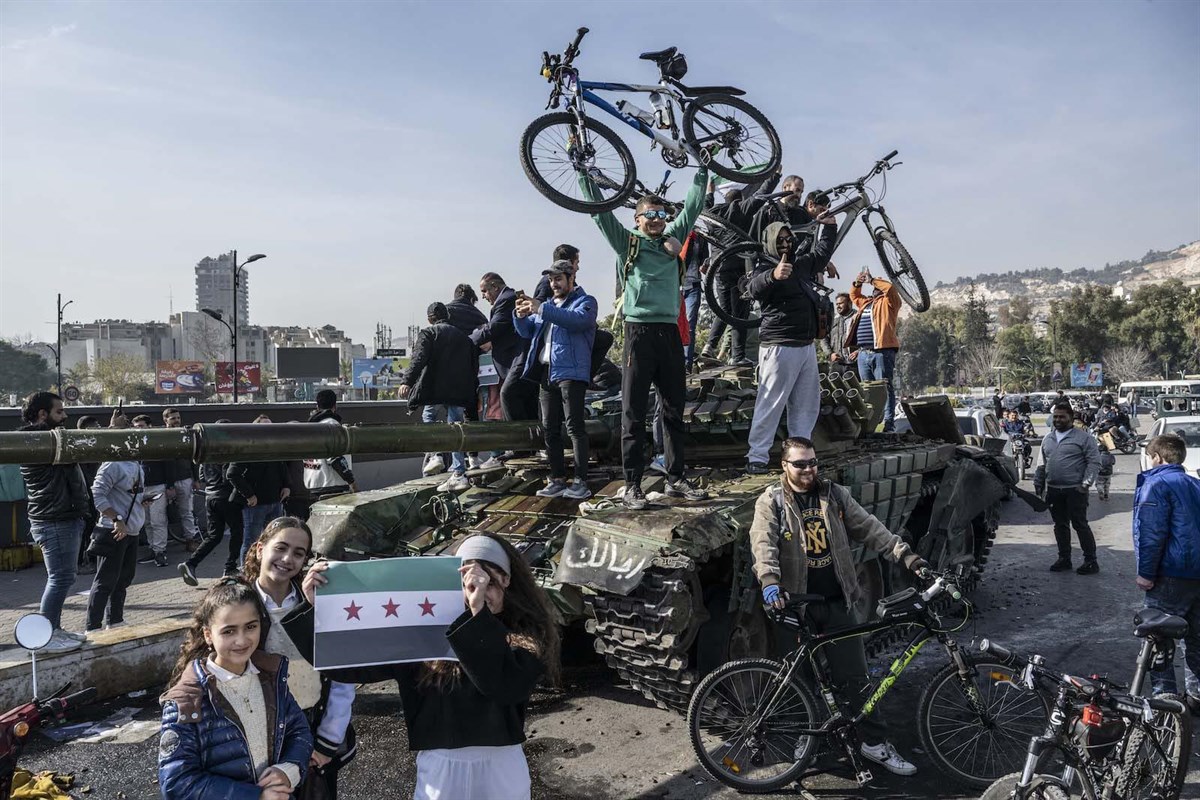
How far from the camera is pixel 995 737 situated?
194 inches

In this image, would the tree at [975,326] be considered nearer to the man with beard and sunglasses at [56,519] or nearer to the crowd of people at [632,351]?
the crowd of people at [632,351]

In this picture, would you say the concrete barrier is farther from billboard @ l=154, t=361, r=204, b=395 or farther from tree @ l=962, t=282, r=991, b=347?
tree @ l=962, t=282, r=991, b=347

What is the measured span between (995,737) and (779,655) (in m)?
1.35

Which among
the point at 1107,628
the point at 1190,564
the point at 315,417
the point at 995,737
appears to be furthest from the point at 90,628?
the point at 1107,628

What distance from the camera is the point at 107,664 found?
645 centimetres

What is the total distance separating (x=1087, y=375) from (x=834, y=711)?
64136 mm

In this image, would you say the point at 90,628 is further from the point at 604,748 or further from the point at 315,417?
the point at 604,748

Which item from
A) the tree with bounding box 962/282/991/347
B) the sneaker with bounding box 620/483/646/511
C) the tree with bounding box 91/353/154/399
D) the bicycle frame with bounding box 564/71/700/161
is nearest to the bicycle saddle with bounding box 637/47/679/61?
the bicycle frame with bounding box 564/71/700/161

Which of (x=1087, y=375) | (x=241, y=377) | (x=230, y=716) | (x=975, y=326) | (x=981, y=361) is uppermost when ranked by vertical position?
(x=975, y=326)

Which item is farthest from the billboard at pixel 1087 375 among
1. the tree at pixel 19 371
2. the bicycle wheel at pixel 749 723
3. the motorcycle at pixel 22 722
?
the tree at pixel 19 371

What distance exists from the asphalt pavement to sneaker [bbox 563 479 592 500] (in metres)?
1.30

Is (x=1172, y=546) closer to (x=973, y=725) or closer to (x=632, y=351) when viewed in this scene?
(x=973, y=725)

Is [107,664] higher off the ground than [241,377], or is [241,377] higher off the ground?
[241,377]

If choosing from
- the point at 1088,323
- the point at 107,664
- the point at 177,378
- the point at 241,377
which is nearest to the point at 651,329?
the point at 107,664
